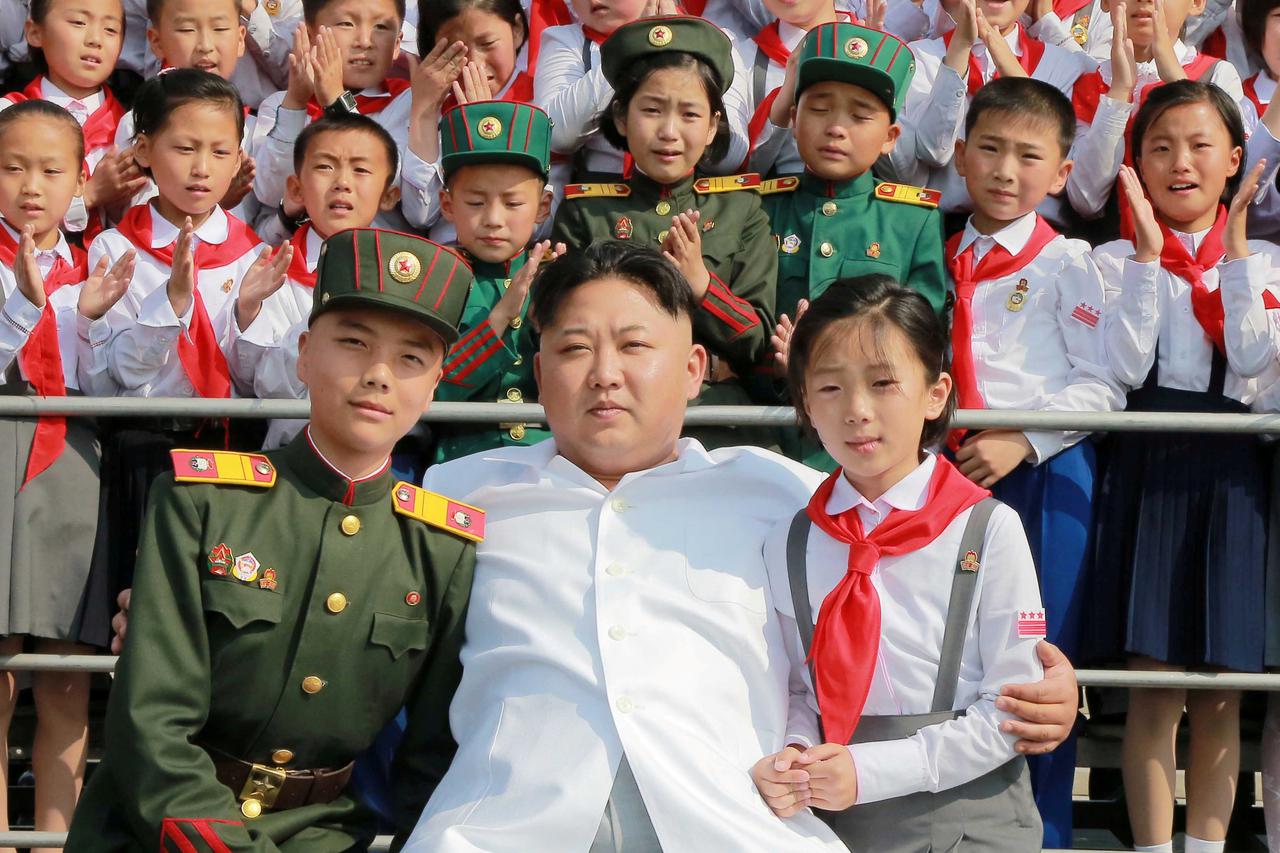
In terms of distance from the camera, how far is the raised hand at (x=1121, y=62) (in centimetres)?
479

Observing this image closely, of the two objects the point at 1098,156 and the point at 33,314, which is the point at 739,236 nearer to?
the point at 1098,156

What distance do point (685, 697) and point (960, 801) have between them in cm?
53

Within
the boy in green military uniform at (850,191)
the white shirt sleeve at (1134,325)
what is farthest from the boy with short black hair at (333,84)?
the white shirt sleeve at (1134,325)

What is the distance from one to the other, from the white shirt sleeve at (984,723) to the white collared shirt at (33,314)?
8.00 ft

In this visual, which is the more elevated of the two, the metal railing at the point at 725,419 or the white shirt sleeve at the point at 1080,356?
the white shirt sleeve at the point at 1080,356

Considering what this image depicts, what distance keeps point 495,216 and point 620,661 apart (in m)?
1.90

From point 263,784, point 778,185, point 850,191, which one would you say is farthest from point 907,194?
point 263,784

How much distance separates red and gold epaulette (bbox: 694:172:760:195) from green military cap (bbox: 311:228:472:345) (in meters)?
1.72

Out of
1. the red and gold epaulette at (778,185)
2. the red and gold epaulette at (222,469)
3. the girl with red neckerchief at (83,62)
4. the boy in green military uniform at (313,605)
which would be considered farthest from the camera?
the girl with red neckerchief at (83,62)

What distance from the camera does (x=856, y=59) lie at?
4430 mm

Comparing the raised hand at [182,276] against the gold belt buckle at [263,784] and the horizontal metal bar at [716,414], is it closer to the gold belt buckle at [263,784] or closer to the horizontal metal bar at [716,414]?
the horizontal metal bar at [716,414]

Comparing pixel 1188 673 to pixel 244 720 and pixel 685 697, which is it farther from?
pixel 244 720

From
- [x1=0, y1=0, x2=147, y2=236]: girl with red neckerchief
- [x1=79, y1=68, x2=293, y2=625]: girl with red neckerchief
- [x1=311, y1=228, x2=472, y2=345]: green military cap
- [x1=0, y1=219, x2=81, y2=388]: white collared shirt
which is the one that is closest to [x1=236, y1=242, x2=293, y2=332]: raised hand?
[x1=79, y1=68, x2=293, y2=625]: girl with red neckerchief

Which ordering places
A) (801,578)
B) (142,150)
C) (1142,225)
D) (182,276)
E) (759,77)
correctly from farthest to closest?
(759,77)
(142,150)
(182,276)
(1142,225)
(801,578)
